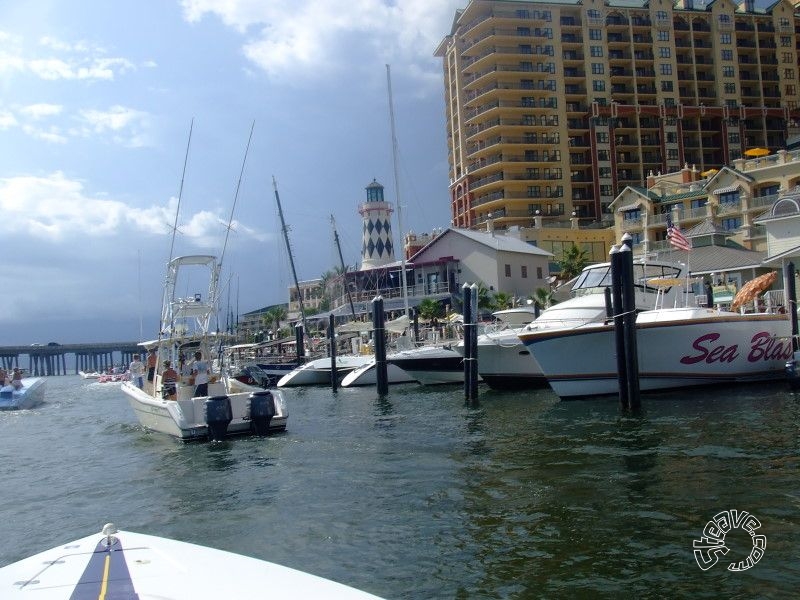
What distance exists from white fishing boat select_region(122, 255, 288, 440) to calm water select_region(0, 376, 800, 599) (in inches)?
21.1

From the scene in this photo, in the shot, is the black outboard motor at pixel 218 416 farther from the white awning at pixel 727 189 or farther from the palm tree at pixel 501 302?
the white awning at pixel 727 189

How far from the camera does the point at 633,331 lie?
18.9 meters

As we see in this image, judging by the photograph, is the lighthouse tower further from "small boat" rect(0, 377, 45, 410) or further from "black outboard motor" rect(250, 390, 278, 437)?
"black outboard motor" rect(250, 390, 278, 437)

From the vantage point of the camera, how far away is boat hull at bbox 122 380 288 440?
18.5 metres

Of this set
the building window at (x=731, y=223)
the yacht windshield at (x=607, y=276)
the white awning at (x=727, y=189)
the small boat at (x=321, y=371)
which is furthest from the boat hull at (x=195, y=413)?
the white awning at (x=727, y=189)

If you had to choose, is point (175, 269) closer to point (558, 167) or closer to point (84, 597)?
point (84, 597)

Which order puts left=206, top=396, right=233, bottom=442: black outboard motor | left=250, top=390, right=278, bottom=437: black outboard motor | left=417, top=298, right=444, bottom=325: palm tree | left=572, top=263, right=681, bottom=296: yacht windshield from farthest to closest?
left=417, top=298, right=444, bottom=325: palm tree < left=572, top=263, right=681, bottom=296: yacht windshield < left=250, top=390, right=278, bottom=437: black outboard motor < left=206, top=396, right=233, bottom=442: black outboard motor

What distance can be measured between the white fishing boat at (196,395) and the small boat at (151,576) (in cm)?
1208

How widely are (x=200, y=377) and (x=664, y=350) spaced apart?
1364 centimetres

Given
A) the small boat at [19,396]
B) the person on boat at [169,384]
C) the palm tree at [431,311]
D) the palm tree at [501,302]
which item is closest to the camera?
the person on boat at [169,384]

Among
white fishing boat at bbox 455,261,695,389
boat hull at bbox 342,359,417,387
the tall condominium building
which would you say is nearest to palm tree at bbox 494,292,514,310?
boat hull at bbox 342,359,417,387

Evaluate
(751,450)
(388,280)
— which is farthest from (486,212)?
(751,450)

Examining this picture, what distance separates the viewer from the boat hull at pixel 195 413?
18.5 metres

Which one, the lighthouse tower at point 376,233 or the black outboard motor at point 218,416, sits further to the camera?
the lighthouse tower at point 376,233
